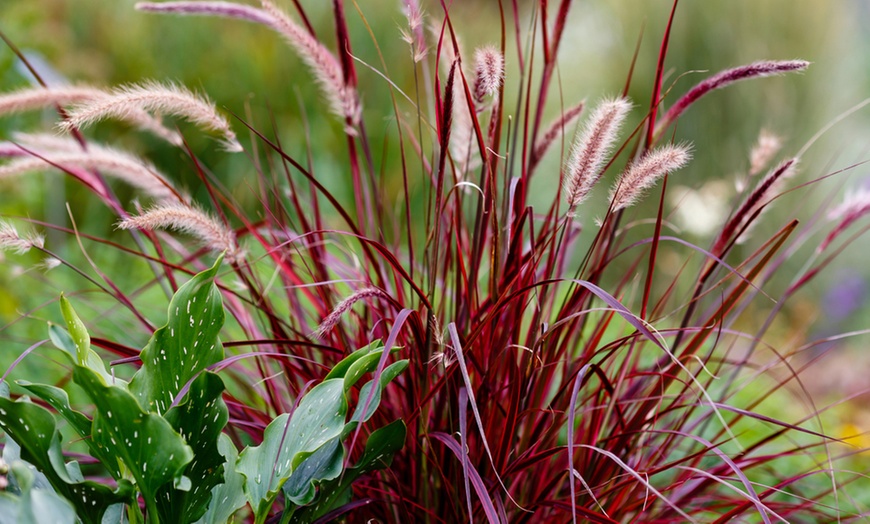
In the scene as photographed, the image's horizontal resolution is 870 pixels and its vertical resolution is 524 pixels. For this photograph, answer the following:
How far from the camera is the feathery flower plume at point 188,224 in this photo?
1.04 m

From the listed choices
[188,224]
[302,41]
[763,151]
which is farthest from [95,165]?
[763,151]

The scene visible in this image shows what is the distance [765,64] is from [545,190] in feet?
15.0

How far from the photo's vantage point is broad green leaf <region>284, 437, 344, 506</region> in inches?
40.1

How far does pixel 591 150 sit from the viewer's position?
103 cm

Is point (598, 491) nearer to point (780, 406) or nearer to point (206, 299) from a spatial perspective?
point (206, 299)

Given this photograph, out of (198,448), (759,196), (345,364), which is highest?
(759,196)

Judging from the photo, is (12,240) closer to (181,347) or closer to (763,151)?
(181,347)

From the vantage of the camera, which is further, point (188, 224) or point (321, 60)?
point (321, 60)

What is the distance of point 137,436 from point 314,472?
0.81ft

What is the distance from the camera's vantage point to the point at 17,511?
0.82 meters

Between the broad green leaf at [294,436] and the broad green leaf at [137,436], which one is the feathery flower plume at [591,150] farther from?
the broad green leaf at [137,436]

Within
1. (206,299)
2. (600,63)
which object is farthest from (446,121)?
(600,63)

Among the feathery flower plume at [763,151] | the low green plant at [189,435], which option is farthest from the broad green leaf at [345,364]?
the feathery flower plume at [763,151]

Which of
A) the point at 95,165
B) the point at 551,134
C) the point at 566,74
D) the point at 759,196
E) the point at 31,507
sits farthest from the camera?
the point at 566,74
